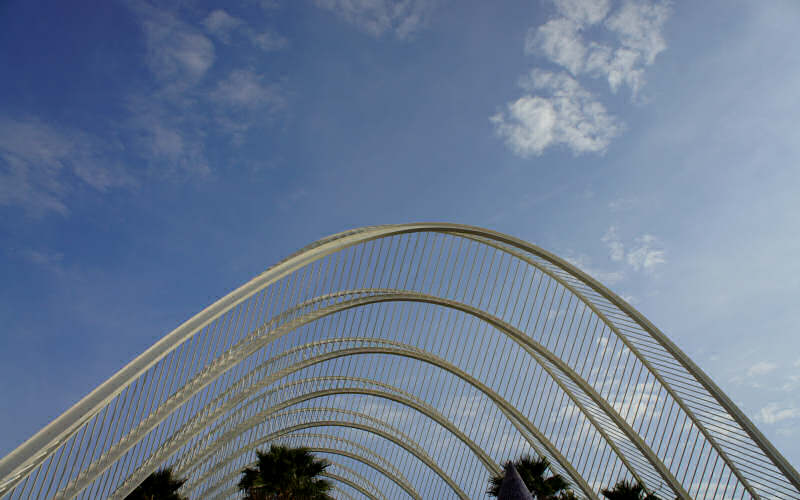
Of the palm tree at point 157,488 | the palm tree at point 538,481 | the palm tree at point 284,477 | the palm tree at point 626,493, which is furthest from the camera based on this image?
the palm tree at point 538,481

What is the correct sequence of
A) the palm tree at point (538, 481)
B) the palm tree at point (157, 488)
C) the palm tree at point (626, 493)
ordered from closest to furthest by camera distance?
the palm tree at point (157, 488) → the palm tree at point (626, 493) → the palm tree at point (538, 481)

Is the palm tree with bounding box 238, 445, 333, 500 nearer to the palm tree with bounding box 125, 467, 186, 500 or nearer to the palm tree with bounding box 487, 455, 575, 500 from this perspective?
the palm tree with bounding box 125, 467, 186, 500

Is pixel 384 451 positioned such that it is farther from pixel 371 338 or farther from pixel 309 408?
pixel 371 338

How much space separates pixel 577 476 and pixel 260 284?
28542 millimetres

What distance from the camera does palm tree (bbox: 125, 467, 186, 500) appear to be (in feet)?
70.6

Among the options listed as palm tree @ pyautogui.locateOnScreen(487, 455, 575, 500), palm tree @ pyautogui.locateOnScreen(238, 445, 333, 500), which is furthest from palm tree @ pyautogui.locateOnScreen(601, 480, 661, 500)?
palm tree @ pyautogui.locateOnScreen(238, 445, 333, 500)

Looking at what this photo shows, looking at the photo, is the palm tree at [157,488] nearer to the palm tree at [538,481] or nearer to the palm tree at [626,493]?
the palm tree at [538,481]

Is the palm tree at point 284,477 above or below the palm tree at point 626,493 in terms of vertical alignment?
above

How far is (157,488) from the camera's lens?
21.9 meters

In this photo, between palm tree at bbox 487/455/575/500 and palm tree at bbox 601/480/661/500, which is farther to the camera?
palm tree at bbox 487/455/575/500

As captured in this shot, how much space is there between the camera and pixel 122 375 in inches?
493

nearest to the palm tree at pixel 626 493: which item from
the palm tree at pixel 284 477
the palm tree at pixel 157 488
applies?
the palm tree at pixel 284 477

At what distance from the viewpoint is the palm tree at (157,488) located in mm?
21513

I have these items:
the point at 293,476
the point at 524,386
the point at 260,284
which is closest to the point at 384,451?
the point at 524,386
